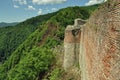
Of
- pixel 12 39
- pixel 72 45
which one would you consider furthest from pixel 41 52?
pixel 12 39

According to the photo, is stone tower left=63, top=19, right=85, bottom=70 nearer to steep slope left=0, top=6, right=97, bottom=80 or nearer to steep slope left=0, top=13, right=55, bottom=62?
steep slope left=0, top=6, right=97, bottom=80

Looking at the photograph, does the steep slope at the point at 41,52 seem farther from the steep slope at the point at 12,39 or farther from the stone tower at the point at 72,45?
the steep slope at the point at 12,39

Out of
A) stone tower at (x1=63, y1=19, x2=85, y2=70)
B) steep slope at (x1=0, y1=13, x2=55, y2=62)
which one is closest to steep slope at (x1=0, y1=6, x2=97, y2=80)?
stone tower at (x1=63, y1=19, x2=85, y2=70)

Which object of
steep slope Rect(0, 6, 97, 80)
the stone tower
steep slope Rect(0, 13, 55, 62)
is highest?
the stone tower

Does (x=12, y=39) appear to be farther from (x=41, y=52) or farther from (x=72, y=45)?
(x=72, y=45)

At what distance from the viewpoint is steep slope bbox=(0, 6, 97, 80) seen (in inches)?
1395

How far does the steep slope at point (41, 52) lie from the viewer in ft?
116

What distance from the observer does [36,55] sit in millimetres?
38375

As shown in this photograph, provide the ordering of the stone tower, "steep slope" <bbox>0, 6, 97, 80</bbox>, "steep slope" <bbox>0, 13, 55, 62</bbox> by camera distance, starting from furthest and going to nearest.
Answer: "steep slope" <bbox>0, 13, 55, 62</bbox>, "steep slope" <bbox>0, 6, 97, 80</bbox>, the stone tower

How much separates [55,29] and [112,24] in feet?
153

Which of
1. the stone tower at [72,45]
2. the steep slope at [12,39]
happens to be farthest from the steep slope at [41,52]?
the steep slope at [12,39]

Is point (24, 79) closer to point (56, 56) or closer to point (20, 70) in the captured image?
point (20, 70)

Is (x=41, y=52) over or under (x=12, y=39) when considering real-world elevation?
over

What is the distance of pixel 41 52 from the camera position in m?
37.9
